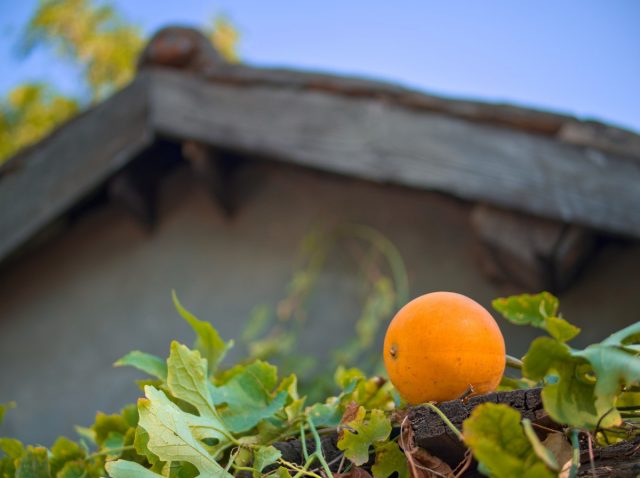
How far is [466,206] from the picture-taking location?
8.23 ft

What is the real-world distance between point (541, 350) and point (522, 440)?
3.1 inches

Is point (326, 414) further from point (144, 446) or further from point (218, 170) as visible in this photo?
point (218, 170)

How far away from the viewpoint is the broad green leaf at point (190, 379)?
66 centimetres

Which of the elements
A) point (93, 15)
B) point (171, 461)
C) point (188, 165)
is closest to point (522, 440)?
point (171, 461)

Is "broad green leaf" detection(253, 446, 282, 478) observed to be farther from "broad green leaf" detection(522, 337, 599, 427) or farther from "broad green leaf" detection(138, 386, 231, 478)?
"broad green leaf" detection(522, 337, 599, 427)

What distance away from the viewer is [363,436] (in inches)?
A: 24.4

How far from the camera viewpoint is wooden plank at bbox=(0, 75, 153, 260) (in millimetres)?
2502

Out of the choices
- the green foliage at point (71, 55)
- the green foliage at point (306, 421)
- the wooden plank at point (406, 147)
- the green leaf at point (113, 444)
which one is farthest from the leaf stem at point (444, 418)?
the green foliage at point (71, 55)

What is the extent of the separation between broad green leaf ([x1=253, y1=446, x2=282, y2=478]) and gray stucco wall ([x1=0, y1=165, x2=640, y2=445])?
1.88m

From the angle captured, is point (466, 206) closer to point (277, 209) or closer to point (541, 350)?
point (277, 209)

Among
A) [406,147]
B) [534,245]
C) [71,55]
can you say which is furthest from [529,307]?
[71,55]

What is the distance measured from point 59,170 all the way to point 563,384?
7.56 ft

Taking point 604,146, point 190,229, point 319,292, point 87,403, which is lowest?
point 87,403

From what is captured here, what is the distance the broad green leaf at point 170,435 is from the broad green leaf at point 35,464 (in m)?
0.26
